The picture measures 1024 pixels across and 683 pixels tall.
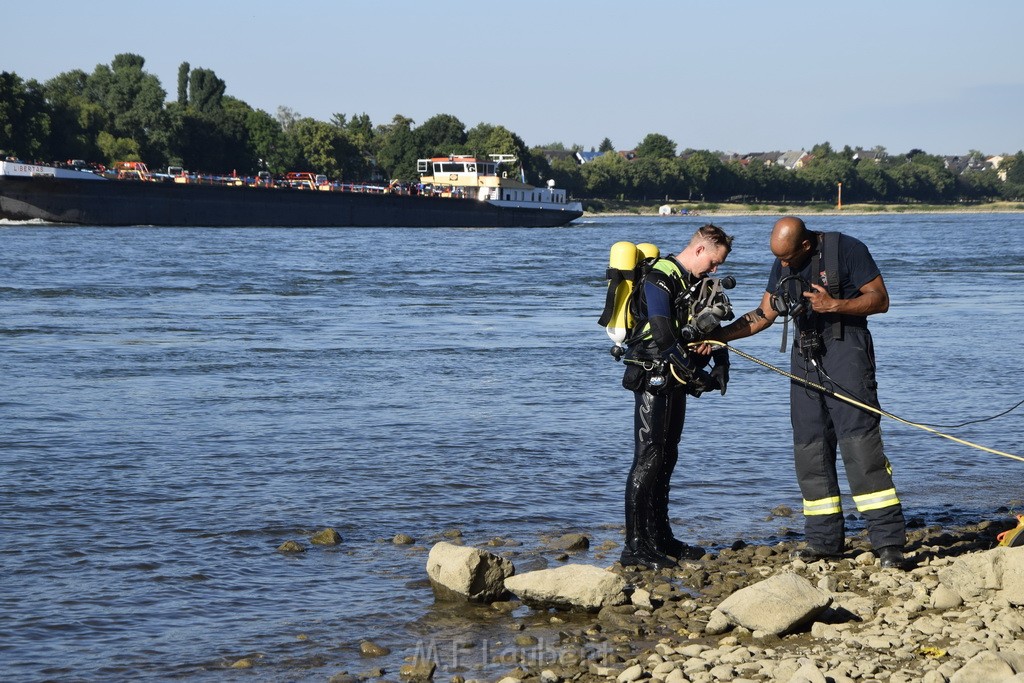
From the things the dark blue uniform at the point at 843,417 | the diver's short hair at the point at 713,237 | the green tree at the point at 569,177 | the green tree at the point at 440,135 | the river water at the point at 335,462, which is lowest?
the river water at the point at 335,462

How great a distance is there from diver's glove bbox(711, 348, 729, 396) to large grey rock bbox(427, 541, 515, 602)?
1.39 m

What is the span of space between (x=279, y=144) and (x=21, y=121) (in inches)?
1297

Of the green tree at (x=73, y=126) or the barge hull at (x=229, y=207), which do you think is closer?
the barge hull at (x=229, y=207)

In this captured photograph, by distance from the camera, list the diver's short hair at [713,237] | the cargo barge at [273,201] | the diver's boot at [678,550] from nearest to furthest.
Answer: the diver's short hair at [713,237]
the diver's boot at [678,550]
the cargo barge at [273,201]

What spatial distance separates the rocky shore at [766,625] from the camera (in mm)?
4664

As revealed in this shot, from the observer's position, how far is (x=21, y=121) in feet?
278

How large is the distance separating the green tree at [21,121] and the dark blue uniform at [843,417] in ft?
277

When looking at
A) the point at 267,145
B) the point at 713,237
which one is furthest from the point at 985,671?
the point at 267,145

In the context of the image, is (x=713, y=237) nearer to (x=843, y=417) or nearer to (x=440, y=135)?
(x=843, y=417)

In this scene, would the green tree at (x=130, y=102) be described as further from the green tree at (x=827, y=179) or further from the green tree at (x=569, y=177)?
the green tree at (x=827, y=179)

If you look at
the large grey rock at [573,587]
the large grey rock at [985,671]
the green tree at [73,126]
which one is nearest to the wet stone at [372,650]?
the large grey rock at [573,587]

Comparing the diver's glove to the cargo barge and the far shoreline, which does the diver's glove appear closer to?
the cargo barge

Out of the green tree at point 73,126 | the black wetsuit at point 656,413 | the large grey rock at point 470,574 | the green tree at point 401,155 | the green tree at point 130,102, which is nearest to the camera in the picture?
the large grey rock at point 470,574

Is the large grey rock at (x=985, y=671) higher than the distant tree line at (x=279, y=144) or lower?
lower
